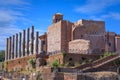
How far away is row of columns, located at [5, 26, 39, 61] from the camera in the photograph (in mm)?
75231

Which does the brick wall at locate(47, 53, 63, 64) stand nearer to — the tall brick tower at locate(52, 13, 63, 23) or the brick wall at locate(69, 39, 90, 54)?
the brick wall at locate(69, 39, 90, 54)

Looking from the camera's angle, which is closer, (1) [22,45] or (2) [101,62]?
(2) [101,62]

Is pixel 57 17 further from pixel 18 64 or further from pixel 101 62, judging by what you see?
pixel 101 62

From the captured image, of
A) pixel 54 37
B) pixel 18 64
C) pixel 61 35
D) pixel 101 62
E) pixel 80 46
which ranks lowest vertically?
pixel 18 64

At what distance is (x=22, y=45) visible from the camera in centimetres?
8125

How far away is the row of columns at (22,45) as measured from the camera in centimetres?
7523

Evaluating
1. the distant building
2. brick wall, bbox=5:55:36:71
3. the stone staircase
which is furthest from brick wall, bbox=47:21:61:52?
the stone staircase

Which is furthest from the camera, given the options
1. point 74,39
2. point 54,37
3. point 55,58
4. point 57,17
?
point 57,17

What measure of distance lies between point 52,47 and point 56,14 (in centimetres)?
820

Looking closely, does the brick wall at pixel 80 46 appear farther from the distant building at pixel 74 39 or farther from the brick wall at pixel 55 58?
the brick wall at pixel 55 58

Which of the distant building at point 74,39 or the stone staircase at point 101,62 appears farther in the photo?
the distant building at point 74,39

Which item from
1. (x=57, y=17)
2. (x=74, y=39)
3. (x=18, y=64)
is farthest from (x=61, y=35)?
(x=18, y=64)

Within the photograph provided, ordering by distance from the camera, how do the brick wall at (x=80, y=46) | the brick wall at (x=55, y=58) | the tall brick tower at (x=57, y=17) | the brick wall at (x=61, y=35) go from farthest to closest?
the tall brick tower at (x=57, y=17) < the brick wall at (x=61, y=35) < the brick wall at (x=80, y=46) < the brick wall at (x=55, y=58)

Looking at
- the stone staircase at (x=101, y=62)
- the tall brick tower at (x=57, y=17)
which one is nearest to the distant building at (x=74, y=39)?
the tall brick tower at (x=57, y=17)
